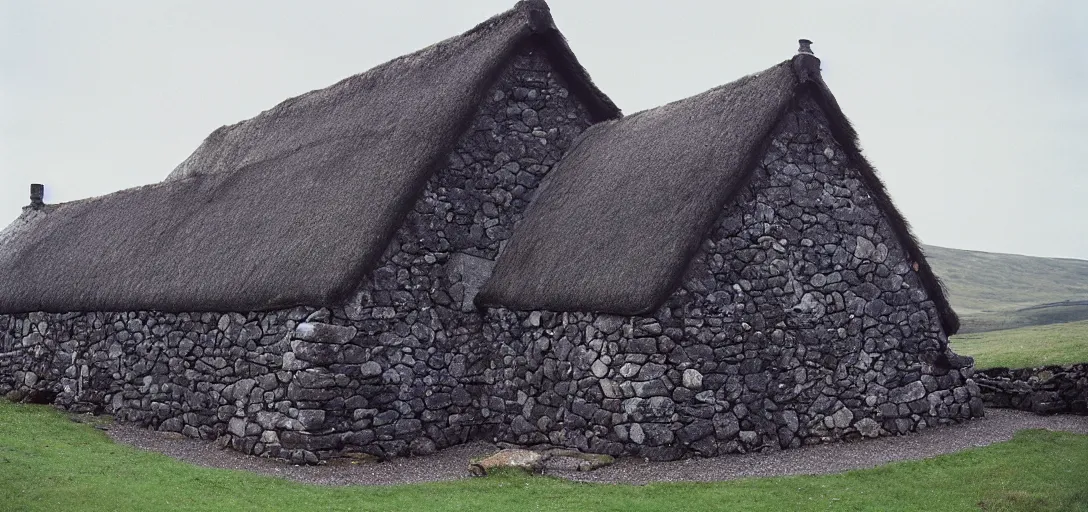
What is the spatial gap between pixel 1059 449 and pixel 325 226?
11.7 m

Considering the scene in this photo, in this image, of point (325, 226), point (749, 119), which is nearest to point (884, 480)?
point (749, 119)

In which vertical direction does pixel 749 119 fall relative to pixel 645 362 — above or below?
above

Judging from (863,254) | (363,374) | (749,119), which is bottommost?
(363,374)

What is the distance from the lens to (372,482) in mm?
13266

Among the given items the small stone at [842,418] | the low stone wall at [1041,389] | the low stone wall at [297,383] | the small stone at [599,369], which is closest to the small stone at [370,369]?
the low stone wall at [297,383]

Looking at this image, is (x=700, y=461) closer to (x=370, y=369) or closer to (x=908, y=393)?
(x=908, y=393)

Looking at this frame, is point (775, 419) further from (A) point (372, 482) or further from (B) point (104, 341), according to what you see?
(B) point (104, 341)

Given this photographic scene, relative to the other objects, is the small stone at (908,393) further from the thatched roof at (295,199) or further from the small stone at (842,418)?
the thatched roof at (295,199)

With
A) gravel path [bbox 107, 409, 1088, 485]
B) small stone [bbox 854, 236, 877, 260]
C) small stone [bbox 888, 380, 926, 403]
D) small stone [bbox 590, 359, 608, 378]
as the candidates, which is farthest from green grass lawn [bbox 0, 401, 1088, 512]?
small stone [bbox 854, 236, 877, 260]

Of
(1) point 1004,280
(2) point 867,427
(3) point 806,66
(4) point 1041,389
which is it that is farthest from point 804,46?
(1) point 1004,280

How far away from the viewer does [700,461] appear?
1323 centimetres

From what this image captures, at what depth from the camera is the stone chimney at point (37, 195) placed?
27812 millimetres

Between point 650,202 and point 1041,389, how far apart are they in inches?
315

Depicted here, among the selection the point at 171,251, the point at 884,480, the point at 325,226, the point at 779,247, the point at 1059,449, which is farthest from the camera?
the point at 171,251
